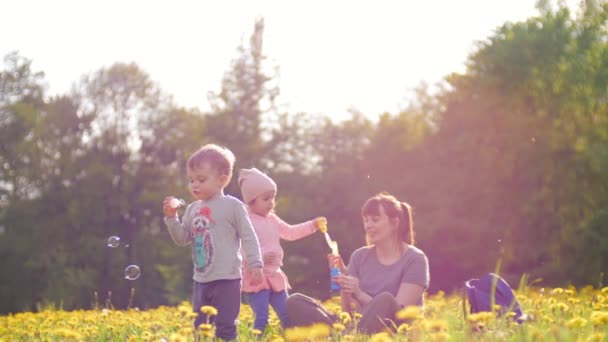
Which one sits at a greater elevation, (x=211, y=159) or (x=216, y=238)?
(x=211, y=159)

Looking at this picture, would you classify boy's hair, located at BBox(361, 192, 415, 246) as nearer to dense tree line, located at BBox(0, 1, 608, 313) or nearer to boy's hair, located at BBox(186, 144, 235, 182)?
boy's hair, located at BBox(186, 144, 235, 182)

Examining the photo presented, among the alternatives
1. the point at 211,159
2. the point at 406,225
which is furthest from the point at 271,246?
the point at 211,159

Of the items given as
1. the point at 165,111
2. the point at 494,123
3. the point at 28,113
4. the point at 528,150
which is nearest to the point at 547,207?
the point at 528,150

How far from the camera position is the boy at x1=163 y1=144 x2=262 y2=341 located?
506cm

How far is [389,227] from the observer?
5.67 m

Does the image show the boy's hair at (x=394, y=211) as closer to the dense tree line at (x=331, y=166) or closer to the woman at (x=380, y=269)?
the woman at (x=380, y=269)

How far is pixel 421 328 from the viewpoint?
12.5 ft

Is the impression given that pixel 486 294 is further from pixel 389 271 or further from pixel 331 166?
pixel 331 166

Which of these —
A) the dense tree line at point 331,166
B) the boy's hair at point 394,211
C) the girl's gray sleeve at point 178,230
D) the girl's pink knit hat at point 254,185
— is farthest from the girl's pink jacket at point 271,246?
the dense tree line at point 331,166

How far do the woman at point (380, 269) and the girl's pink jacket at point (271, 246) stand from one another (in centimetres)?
64

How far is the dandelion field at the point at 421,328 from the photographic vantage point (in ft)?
10.2

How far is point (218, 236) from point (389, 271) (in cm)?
124

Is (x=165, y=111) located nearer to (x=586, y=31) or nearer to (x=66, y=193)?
(x=66, y=193)

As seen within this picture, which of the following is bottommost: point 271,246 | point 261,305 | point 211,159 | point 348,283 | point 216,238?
point 261,305
